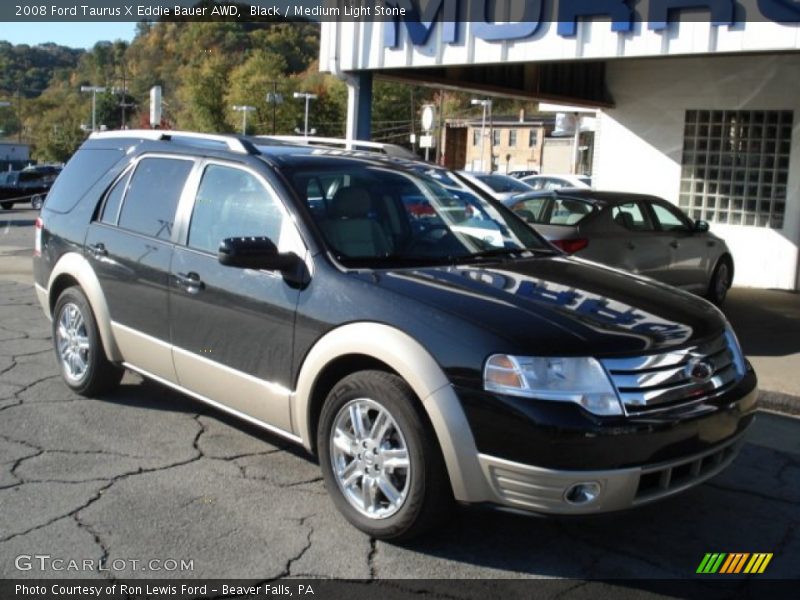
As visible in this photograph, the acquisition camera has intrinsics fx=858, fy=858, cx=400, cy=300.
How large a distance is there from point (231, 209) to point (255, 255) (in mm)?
750

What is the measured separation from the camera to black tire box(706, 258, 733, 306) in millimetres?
10898

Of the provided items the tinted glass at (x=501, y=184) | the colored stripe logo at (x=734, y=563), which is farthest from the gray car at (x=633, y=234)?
the tinted glass at (x=501, y=184)

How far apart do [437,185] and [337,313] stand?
4.83 ft

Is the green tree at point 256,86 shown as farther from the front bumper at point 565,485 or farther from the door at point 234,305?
the front bumper at point 565,485

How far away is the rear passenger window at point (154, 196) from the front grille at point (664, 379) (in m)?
2.83

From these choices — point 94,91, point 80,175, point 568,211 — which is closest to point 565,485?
point 80,175

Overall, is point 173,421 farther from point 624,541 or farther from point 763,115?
point 763,115

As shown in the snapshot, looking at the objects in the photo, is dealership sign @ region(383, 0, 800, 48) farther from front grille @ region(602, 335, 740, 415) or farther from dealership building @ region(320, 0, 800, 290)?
front grille @ region(602, 335, 740, 415)

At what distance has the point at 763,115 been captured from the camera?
40.2 ft

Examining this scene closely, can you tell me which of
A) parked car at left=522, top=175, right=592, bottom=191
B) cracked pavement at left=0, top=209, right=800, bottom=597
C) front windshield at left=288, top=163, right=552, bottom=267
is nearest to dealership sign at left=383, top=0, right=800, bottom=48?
front windshield at left=288, top=163, right=552, bottom=267

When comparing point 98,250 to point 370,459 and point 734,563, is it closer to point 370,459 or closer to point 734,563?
point 370,459

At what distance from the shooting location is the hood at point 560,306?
3471mm

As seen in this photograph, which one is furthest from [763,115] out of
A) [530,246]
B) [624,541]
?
[624,541]

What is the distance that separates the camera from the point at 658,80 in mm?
13219
